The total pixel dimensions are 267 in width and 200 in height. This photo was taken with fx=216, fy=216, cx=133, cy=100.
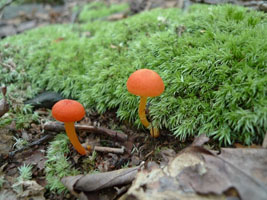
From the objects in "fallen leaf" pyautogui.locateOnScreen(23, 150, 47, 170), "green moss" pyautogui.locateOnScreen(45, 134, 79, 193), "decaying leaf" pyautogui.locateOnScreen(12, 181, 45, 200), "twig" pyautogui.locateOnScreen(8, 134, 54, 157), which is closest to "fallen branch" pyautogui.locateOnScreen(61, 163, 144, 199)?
"green moss" pyautogui.locateOnScreen(45, 134, 79, 193)

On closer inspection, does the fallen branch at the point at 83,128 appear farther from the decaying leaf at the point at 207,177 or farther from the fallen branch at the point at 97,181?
the decaying leaf at the point at 207,177

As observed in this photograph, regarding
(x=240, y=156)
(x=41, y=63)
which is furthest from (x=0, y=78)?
(x=240, y=156)

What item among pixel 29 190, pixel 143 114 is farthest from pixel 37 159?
pixel 143 114

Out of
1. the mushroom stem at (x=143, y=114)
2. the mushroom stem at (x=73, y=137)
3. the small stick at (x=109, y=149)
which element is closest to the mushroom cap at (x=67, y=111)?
the mushroom stem at (x=73, y=137)

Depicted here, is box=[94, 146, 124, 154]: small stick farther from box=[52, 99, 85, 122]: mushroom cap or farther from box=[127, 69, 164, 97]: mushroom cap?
box=[127, 69, 164, 97]: mushroom cap

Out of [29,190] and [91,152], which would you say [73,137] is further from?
[29,190]

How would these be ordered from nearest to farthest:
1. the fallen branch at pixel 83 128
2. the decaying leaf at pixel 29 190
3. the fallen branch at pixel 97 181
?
the fallen branch at pixel 97 181
the decaying leaf at pixel 29 190
the fallen branch at pixel 83 128

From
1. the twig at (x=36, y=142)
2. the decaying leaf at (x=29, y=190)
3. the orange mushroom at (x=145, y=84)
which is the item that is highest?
the orange mushroom at (x=145, y=84)
